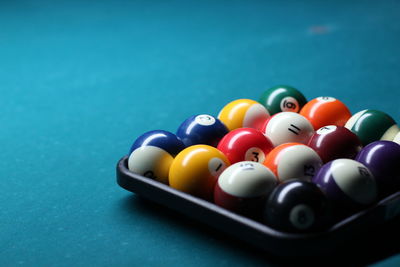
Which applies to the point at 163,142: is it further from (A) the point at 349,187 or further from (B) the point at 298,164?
(A) the point at 349,187

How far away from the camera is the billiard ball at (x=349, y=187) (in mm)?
2301

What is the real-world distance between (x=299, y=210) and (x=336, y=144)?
1.82 feet

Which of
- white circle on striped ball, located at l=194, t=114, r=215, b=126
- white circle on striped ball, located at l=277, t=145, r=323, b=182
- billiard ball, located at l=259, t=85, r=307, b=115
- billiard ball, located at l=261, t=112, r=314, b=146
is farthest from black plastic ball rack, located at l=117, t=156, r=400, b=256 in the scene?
billiard ball, located at l=259, t=85, r=307, b=115

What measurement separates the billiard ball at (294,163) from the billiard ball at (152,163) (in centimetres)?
44

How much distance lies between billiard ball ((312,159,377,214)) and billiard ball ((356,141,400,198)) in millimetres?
86

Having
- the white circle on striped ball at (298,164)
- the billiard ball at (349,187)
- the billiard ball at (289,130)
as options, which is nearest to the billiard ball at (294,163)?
the white circle on striped ball at (298,164)

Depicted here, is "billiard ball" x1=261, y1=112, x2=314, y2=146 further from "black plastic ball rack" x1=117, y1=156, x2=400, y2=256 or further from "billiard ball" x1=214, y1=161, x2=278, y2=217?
"black plastic ball rack" x1=117, y1=156, x2=400, y2=256

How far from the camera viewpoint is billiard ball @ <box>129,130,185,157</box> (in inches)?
108

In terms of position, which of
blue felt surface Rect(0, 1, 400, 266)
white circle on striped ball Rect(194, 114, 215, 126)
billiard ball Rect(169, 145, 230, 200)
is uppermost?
white circle on striped ball Rect(194, 114, 215, 126)

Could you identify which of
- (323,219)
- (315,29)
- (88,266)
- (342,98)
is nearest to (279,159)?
(323,219)

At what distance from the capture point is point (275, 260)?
2.27m

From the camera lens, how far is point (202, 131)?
2.86 meters

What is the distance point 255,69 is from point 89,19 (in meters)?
2.50

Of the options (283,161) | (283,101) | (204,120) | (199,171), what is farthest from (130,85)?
(283,161)
